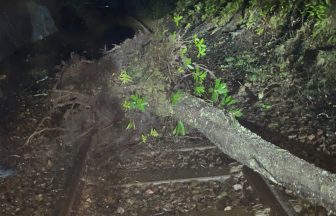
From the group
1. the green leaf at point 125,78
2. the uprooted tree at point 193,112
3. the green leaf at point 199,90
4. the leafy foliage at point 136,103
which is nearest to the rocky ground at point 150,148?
the uprooted tree at point 193,112

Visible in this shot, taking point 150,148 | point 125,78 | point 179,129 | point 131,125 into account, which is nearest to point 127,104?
point 131,125

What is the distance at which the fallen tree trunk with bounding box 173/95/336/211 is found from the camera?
13.2 ft

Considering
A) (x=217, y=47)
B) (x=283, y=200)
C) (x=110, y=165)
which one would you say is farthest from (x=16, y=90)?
(x=283, y=200)

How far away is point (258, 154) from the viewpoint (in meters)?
4.64

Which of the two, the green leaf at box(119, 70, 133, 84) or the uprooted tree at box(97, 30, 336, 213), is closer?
the uprooted tree at box(97, 30, 336, 213)

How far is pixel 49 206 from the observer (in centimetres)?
508

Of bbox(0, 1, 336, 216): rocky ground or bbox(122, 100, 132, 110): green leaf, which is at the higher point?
bbox(122, 100, 132, 110): green leaf

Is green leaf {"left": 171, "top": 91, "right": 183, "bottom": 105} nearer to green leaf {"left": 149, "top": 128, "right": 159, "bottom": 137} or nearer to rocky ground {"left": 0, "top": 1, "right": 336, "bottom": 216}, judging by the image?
rocky ground {"left": 0, "top": 1, "right": 336, "bottom": 216}

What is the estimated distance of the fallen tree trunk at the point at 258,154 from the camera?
4.01m

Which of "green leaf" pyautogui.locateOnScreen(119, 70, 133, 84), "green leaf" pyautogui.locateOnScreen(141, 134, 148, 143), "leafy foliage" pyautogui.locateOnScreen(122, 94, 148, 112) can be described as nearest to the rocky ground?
"green leaf" pyautogui.locateOnScreen(141, 134, 148, 143)

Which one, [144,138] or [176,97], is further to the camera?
[144,138]

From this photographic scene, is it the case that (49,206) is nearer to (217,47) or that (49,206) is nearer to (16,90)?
(16,90)

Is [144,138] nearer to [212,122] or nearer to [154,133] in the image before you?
[154,133]

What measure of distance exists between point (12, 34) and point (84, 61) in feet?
15.1
